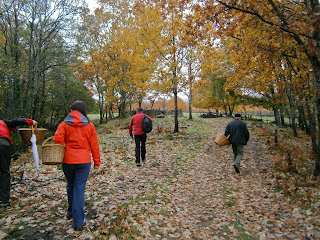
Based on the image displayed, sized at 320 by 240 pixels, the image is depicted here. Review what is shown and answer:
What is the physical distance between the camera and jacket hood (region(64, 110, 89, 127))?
3.77m

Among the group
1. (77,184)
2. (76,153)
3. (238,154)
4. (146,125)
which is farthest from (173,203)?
(238,154)

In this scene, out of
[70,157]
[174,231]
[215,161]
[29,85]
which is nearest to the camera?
[70,157]

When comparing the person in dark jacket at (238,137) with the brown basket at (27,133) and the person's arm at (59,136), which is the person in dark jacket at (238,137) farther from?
the brown basket at (27,133)

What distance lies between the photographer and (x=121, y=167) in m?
8.19

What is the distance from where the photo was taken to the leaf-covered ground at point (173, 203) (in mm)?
4035

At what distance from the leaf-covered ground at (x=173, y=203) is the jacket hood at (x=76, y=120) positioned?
1.96m

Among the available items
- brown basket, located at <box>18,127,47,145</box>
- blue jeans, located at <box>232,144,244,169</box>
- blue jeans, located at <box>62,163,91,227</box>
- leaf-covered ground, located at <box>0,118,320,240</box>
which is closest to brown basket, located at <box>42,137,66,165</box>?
blue jeans, located at <box>62,163,91,227</box>

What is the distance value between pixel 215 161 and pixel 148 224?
6.25m

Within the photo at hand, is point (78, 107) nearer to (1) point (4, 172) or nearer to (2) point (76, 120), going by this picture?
(2) point (76, 120)

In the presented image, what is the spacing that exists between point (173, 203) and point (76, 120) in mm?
3292

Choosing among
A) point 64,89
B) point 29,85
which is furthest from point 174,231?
point 64,89

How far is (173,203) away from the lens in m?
5.44

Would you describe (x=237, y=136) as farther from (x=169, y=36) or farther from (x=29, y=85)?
(x=29, y=85)

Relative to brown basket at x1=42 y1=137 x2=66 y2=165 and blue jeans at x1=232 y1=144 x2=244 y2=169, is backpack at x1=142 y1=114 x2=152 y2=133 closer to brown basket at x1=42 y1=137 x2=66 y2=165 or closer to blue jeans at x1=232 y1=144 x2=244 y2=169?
blue jeans at x1=232 y1=144 x2=244 y2=169
